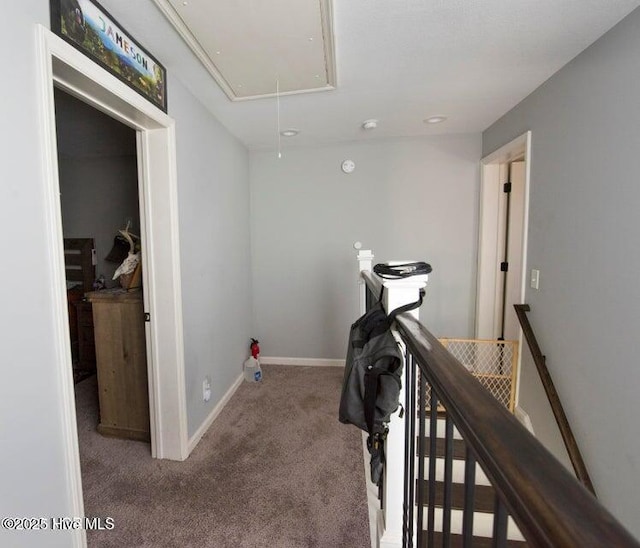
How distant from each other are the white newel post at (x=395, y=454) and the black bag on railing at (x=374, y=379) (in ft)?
0.11

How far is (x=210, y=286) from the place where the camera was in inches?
92.5

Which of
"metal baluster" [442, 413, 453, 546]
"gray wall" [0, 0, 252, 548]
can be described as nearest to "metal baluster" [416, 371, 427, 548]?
"metal baluster" [442, 413, 453, 546]

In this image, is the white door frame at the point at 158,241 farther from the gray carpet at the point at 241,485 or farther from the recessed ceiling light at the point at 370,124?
the recessed ceiling light at the point at 370,124

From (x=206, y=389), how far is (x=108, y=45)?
6.84ft

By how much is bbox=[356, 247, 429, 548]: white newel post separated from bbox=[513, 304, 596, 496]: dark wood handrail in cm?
120

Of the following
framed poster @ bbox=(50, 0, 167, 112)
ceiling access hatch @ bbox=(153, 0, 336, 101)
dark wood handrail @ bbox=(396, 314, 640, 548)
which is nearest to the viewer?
dark wood handrail @ bbox=(396, 314, 640, 548)

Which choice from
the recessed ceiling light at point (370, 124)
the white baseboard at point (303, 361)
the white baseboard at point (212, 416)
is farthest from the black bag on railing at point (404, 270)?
the white baseboard at point (303, 361)

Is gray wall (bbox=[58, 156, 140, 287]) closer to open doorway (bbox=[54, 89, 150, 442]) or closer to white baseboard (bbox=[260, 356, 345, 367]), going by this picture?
open doorway (bbox=[54, 89, 150, 442])

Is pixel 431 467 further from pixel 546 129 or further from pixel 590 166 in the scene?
pixel 546 129

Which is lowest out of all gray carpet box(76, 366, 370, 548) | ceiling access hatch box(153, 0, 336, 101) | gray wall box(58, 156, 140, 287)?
gray carpet box(76, 366, 370, 548)

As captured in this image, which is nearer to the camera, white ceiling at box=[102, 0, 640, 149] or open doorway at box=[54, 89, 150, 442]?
white ceiling at box=[102, 0, 640, 149]

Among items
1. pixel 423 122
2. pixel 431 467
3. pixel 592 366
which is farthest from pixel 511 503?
pixel 423 122

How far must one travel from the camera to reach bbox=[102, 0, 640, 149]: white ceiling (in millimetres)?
1347

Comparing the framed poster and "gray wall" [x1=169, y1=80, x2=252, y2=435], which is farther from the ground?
the framed poster
